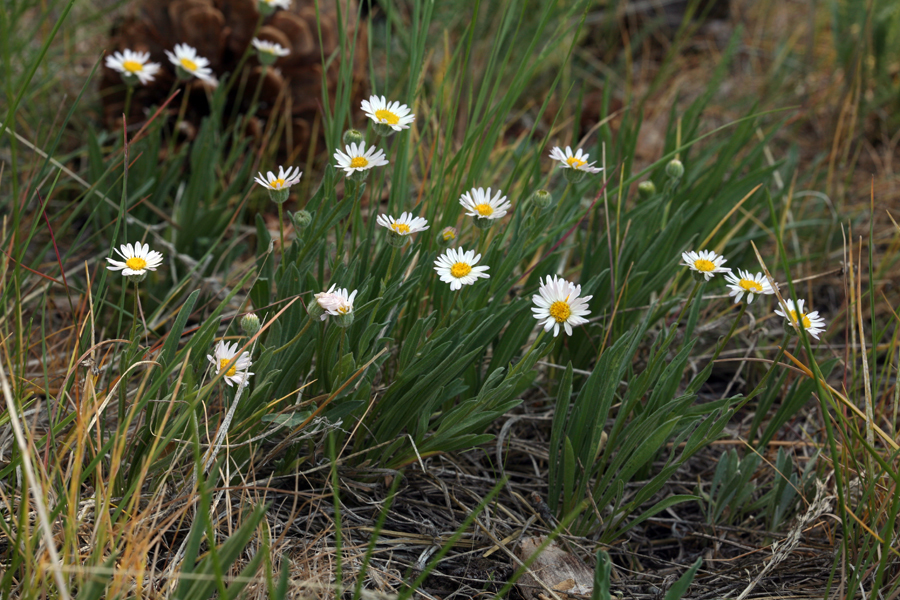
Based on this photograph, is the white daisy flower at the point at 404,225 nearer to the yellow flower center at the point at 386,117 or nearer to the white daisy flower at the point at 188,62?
the yellow flower center at the point at 386,117

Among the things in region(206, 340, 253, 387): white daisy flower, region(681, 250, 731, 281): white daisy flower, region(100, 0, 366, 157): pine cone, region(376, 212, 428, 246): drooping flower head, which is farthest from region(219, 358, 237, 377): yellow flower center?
region(100, 0, 366, 157): pine cone

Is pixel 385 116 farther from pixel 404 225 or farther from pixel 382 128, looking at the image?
pixel 404 225

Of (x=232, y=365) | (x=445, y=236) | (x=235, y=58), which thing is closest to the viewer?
(x=232, y=365)

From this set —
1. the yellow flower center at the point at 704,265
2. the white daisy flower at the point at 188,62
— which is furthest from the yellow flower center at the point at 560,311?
the white daisy flower at the point at 188,62

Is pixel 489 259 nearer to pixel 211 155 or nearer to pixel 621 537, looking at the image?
pixel 621 537

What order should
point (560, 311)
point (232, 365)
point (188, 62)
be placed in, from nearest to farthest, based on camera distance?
point (232, 365) < point (560, 311) < point (188, 62)

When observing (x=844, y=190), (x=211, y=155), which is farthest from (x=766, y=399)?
(x=211, y=155)

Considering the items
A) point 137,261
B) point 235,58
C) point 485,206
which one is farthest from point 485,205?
point 235,58
